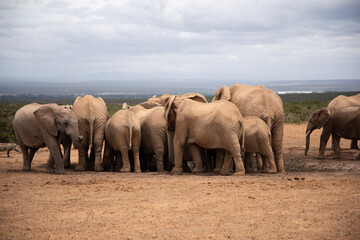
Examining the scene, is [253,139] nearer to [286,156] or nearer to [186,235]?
[286,156]

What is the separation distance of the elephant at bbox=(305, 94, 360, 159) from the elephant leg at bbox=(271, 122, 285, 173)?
2811 millimetres

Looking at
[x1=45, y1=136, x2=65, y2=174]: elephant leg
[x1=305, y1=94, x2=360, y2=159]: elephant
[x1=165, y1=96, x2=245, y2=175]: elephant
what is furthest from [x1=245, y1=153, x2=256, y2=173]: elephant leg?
[x1=45, y1=136, x2=65, y2=174]: elephant leg

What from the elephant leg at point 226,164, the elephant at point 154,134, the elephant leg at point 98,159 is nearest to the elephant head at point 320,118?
the elephant leg at point 226,164

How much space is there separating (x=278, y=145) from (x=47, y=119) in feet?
20.4

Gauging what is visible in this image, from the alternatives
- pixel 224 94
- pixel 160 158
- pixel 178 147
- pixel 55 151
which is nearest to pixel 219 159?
pixel 178 147

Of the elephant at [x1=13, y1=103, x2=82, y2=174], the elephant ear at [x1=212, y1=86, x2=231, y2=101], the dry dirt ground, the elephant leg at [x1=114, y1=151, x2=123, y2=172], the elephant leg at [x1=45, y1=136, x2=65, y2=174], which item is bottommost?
the elephant leg at [x1=114, y1=151, x2=123, y2=172]

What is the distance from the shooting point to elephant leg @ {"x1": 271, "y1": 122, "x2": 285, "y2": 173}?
45.4 feet

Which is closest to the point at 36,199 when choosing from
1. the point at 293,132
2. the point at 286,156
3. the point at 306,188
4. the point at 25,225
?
the point at 25,225

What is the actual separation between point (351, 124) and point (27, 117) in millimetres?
9775

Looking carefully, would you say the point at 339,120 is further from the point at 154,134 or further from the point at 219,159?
the point at 154,134

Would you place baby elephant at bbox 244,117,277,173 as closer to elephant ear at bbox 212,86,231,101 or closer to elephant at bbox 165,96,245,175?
elephant at bbox 165,96,245,175

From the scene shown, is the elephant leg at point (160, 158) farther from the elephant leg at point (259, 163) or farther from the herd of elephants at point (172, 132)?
the elephant leg at point (259, 163)

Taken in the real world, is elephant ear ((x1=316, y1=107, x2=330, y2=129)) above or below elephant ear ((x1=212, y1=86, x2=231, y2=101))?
below

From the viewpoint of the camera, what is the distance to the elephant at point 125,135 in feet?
44.3
